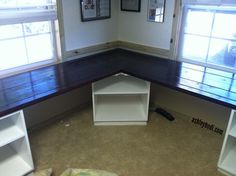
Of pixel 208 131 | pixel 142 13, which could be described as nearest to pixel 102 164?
→ pixel 208 131

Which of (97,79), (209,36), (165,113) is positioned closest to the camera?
(97,79)

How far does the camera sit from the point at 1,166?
1.89 m

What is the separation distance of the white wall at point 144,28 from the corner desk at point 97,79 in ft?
0.77

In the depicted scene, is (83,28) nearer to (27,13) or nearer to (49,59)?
(49,59)

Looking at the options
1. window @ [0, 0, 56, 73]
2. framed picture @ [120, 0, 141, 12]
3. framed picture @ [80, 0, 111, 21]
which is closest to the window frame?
window @ [0, 0, 56, 73]

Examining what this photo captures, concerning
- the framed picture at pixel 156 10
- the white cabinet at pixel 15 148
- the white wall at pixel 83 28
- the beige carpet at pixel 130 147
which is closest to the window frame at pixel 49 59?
the white wall at pixel 83 28

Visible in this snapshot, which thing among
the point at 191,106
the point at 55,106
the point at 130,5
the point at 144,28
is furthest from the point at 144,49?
the point at 55,106

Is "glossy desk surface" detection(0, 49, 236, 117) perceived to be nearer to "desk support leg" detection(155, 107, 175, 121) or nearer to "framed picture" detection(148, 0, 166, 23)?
"framed picture" detection(148, 0, 166, 23)

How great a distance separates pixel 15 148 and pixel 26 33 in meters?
1.11

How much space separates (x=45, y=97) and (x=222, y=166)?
163 cm

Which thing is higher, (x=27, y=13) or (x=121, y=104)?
(x=27, y=13)

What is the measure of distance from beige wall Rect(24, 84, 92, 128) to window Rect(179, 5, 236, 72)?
1.31 metres

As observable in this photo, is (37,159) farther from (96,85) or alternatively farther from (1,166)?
(96,85)

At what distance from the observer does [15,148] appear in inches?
80.6
